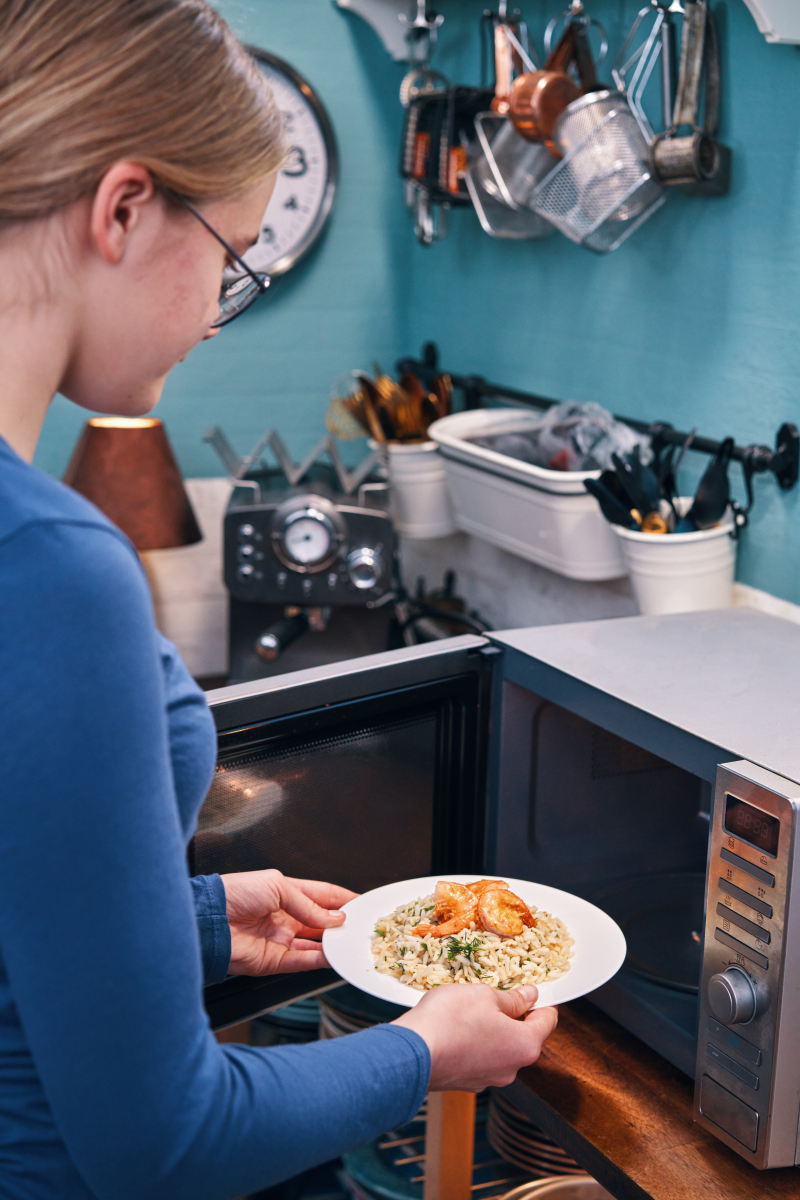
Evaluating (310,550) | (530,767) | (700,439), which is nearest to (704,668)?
(530,767)

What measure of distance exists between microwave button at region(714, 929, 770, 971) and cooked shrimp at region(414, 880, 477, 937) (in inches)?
7.2

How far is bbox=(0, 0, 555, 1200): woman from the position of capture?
43 centimetres

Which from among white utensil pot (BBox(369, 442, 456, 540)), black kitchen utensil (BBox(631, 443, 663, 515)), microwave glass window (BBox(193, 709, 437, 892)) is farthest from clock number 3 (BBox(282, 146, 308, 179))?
microwave glass window (BBox(193, 709, 437, 892))

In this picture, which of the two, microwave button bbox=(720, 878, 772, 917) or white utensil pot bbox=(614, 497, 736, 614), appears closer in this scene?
microwave button bbox=(720, 878, 772, 917)

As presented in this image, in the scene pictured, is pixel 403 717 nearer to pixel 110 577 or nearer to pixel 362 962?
pixel 362 962

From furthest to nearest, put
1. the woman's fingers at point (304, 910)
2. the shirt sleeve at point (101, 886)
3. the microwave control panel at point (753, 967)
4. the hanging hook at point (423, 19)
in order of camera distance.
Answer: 1. the hanging hook at point (423, 19)
2. the woman's fingers at point (304, 910)
3. the microwave control panel at point (753, 967)
4. the shirt sleeve at point (101, 886)

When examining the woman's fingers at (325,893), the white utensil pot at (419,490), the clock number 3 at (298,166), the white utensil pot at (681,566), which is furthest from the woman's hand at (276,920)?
the clock number 3 at (298,166)

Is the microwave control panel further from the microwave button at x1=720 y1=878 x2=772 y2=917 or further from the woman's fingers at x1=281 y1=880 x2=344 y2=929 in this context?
the woman's fingers at x1=281 y1=880 x2=344 y2=929

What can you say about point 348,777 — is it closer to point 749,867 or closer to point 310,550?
point 749,867

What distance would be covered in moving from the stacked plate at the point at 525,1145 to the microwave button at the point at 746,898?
56 cm

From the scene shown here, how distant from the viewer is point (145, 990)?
1.47 ft

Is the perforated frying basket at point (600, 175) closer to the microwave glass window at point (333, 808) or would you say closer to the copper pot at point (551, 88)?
the copper pot at point (551, 88)

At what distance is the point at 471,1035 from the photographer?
2.04 feet

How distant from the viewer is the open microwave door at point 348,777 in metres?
0.86
